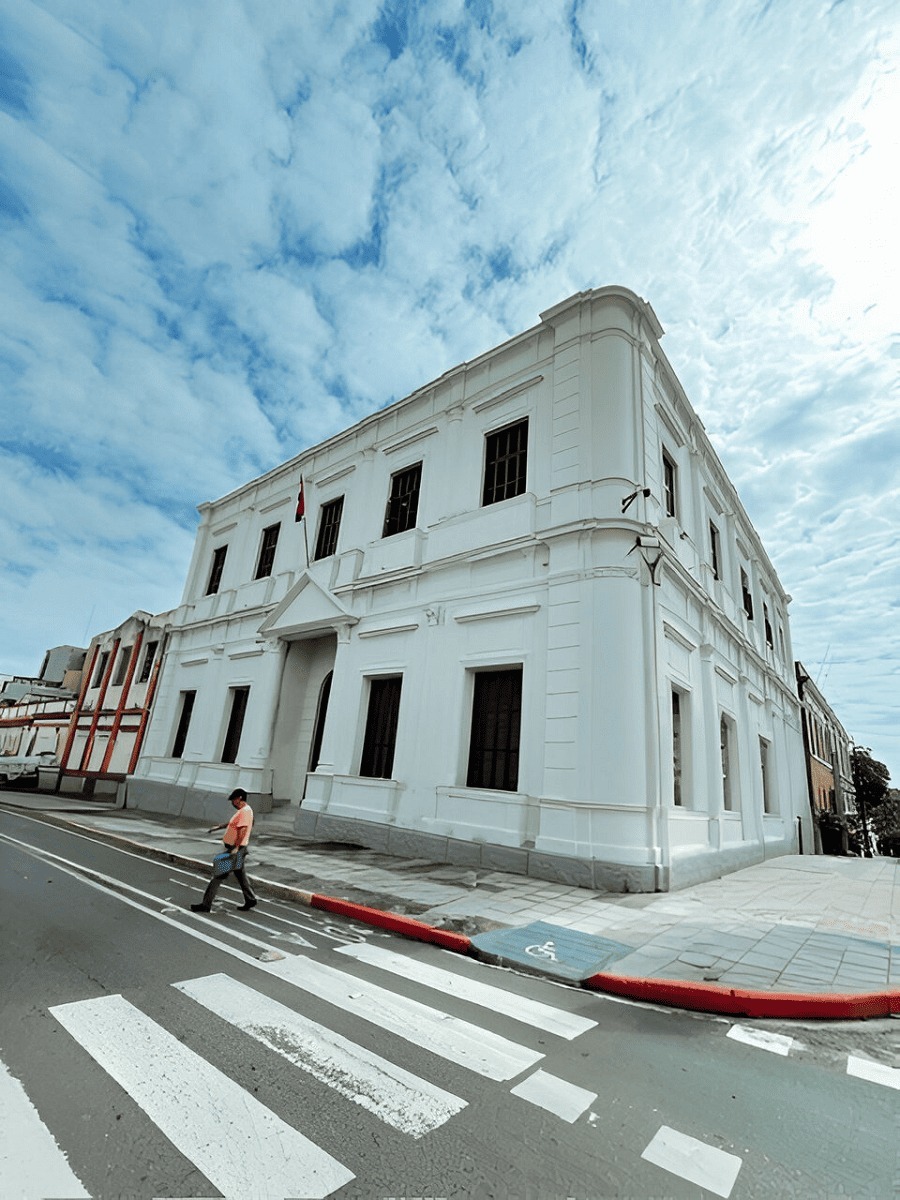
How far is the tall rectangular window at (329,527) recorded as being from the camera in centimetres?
1581

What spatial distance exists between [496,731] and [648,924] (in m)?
4.59

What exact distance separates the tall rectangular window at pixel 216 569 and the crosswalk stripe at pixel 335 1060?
1746cm

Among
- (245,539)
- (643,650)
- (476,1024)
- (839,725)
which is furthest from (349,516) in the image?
(839,725)

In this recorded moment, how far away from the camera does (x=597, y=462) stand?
399 inches

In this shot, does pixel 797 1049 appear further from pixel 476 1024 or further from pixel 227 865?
pixel 227 865

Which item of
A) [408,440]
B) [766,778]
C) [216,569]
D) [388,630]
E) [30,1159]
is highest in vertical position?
[408,440]

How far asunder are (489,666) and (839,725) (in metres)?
39.3

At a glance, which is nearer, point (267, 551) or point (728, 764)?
point (728, 764)

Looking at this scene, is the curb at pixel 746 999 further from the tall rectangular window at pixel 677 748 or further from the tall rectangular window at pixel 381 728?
the tall rectangular window at pixel 381 728

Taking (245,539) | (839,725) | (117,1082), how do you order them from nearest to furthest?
(117,1082), (245,539), (839,725)

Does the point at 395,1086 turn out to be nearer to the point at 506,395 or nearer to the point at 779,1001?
the point at 779,1001

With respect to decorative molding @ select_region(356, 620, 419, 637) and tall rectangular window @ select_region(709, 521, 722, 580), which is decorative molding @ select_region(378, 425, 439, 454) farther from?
tall rectangular window @ select_region(709, 521, 722, 580)

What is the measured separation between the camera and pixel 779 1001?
4016mm

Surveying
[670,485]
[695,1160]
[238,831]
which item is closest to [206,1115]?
[695,1160]
